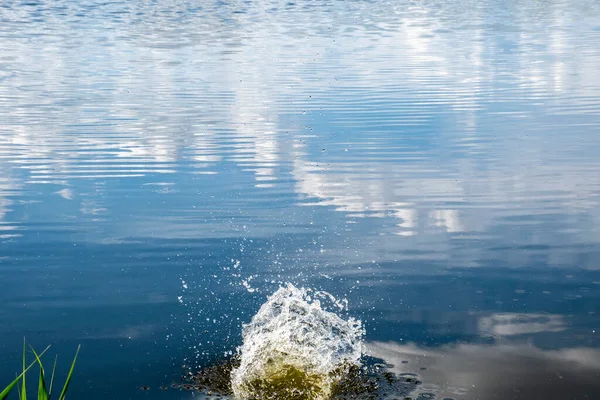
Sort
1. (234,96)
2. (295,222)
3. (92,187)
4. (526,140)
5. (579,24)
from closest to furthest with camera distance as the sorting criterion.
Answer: (295,222), (92,187), (526,140), (234,96), (579,24)

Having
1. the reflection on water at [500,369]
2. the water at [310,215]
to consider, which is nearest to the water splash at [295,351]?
the water at [310,215]

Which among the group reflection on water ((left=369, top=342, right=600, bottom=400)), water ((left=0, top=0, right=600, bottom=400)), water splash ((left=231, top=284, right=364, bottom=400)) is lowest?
water ((left=0, top=0, right=600, bottom=400))

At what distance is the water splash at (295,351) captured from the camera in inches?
389

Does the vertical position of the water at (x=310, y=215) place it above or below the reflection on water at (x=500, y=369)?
below

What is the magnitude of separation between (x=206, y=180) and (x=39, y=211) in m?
3.22

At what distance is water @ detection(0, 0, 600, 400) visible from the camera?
11031 millimetres

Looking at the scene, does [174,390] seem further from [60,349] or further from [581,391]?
[581,391]

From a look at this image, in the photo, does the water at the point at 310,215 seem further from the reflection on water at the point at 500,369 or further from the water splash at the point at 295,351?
the water splash at the point at 295,351

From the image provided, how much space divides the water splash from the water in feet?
0.96

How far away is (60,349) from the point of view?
1109cm

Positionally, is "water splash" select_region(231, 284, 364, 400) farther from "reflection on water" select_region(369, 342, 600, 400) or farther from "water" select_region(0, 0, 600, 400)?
"reflection on water" select_region(369, 342, 600, 400)

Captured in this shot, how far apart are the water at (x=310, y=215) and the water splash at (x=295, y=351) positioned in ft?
0.96

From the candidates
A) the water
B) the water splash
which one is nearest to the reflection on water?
the water

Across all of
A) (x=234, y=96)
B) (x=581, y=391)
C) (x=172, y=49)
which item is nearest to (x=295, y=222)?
(x=581, y=391)
